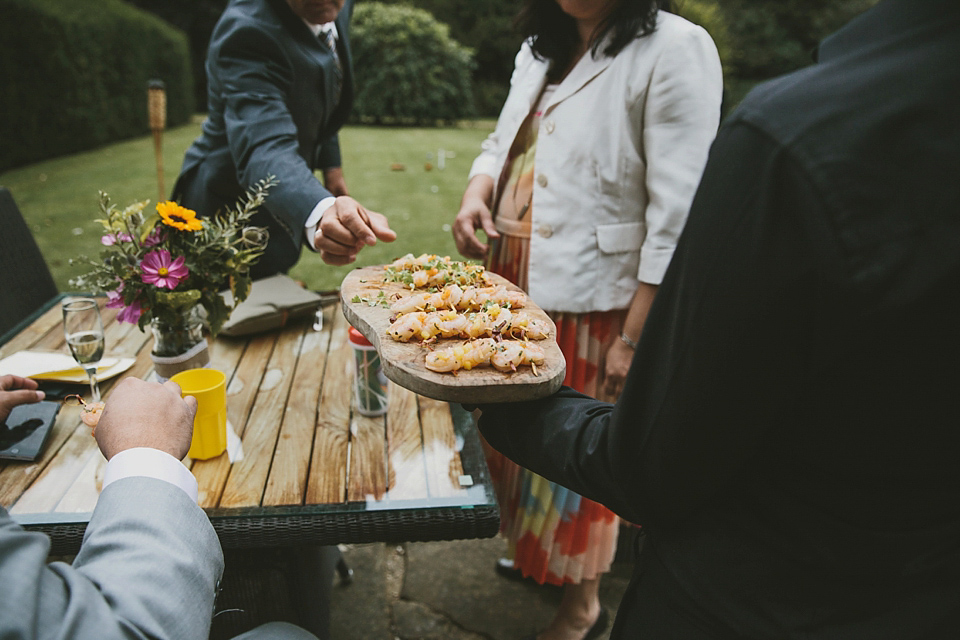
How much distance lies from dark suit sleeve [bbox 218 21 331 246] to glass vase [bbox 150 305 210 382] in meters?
0.45

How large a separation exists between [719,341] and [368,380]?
112 centimetres

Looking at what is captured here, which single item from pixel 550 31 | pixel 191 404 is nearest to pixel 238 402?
pixel 191 404

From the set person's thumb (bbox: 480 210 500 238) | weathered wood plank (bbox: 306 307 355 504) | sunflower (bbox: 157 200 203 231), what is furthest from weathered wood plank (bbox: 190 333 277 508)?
person's thumb (bbox: 480 210 500 238)

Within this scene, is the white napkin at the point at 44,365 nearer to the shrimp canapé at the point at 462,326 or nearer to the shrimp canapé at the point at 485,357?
the shrimp canapé at the point at 462,326

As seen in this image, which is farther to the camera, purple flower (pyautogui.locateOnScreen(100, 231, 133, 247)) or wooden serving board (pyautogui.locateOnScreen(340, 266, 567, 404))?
purple flower (pyautogui.locateOnScreen(100, 231, 133, 247))

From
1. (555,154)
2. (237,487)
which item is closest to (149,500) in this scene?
(237,487)

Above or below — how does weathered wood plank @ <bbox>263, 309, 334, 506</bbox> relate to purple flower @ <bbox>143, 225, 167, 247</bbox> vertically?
below

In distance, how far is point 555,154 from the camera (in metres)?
1.82

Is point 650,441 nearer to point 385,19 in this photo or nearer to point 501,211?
point 501,211

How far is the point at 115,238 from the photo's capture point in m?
1.46

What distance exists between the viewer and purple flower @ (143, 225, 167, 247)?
1483 millimetres

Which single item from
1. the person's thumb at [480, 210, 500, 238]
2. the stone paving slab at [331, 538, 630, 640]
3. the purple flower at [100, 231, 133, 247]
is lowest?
the stone paving slab at [331, 538, 630, 640]

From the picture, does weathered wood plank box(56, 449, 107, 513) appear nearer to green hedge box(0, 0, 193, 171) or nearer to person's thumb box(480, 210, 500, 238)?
person's thumb box(480, 210, 500, 238)

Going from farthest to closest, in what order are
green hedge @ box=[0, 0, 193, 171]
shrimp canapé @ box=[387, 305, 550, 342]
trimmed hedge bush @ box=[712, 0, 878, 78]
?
trimmed hedge bush @ box=[712, 0, 878, 78] < green hedge @ box=[0, 0, 193, 171] < shrimp canapé @ box=[387, 305, 550, 342]
